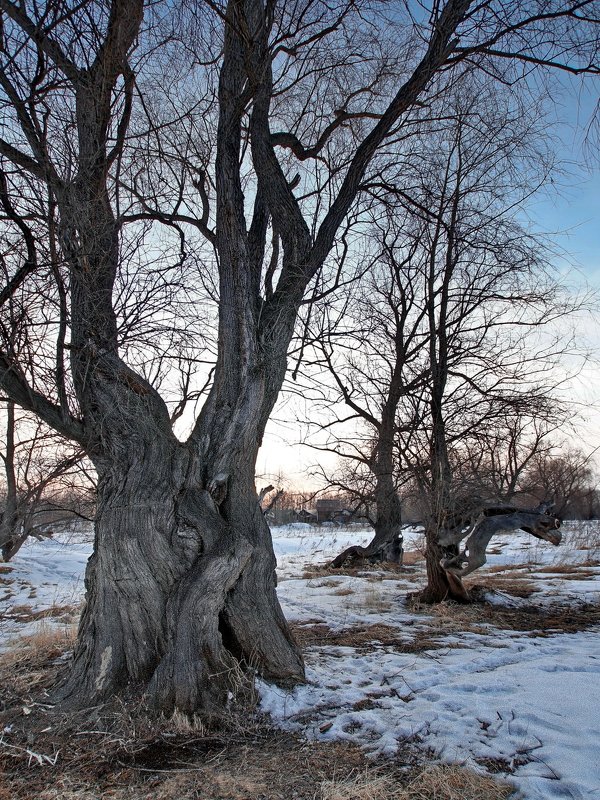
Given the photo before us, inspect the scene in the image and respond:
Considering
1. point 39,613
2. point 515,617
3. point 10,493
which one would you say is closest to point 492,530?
point 515,617

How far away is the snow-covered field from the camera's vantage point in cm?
257

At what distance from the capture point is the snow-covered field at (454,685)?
2570mm

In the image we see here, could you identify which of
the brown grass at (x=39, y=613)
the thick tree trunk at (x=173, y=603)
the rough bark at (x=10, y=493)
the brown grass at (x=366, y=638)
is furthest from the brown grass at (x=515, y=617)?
the rough bark at (x=10, y=493)

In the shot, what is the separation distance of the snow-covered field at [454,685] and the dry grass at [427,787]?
0.41ft

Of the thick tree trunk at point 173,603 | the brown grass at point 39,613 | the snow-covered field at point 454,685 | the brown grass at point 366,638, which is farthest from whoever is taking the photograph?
the brown grass at point 39,613

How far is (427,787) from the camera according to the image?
230cm

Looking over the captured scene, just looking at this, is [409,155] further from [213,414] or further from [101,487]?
[101,487]

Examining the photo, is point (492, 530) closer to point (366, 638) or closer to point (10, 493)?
point (366, 638)

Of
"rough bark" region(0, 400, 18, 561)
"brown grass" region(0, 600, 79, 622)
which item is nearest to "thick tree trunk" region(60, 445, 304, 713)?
"brown grass" region(0, 600, 79, 622)

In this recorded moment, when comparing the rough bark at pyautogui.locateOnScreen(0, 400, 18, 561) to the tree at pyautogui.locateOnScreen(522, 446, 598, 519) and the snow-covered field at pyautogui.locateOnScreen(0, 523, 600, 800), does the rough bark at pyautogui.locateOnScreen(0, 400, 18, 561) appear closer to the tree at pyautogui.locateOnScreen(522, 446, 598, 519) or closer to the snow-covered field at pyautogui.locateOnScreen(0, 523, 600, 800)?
the snow-covered field at pyautogui.locateOnScreen(0, 523, 600, 800)

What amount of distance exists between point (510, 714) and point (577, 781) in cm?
71

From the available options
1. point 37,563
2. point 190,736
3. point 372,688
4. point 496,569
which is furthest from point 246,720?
point 37,563

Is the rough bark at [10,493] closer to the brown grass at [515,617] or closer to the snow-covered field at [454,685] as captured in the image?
the snow-covered field at [454,685]

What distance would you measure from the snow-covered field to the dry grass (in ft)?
0.41
